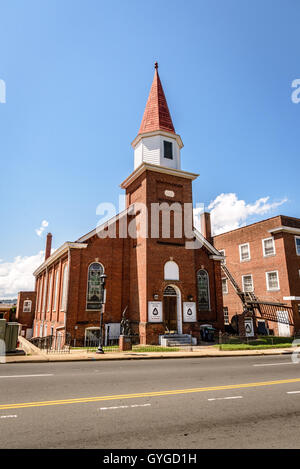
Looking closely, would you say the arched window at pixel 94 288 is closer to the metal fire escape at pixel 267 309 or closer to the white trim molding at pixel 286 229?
the metal fire escape at pixel 267 309

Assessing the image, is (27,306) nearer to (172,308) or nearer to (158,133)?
(172,308)

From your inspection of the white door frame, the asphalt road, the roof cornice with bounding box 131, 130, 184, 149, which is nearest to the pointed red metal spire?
the roof cornice with bounding box 131, 130, 184, 149

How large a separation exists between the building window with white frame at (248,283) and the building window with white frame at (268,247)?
3310 millimetres

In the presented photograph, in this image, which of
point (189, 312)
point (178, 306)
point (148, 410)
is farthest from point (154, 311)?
point (148, 410)

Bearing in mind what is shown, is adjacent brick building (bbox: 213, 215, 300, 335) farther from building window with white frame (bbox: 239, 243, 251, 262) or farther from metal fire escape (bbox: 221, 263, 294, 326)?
metal fire escape (bbox: 221, 263, 294, 326)

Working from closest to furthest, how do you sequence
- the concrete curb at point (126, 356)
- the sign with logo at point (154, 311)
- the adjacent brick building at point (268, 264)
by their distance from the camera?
the concrete curb at point (126, 356)
the sign with logo at point (154, 311)
the adjacent brick building at point (268, 264)

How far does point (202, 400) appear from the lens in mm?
6902

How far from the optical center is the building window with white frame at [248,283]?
32391mm

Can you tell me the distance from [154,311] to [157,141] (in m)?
13.5

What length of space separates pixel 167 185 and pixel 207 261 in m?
7.74

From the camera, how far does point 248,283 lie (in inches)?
1291

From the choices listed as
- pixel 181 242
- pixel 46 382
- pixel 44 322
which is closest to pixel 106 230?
pixel 181 242

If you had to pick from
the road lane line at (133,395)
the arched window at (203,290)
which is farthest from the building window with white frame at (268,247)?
the road lane line at (133,395)

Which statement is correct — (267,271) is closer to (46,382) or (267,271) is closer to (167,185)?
(167,185)
